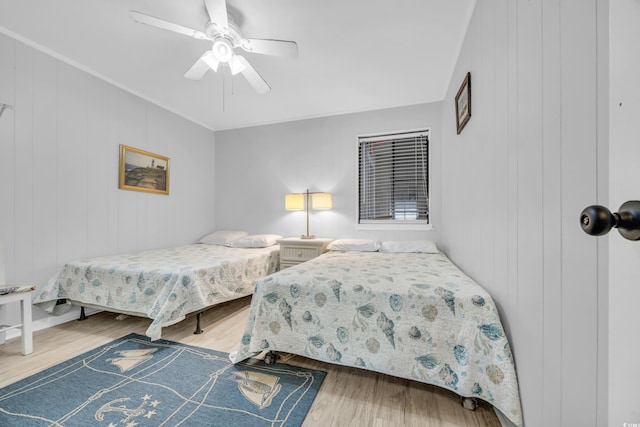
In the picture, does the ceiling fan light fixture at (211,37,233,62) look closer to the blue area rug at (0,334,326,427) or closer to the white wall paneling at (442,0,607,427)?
the white wall paneling at (442,0,607,427)

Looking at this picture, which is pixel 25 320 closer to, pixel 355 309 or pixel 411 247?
pixel 355 309

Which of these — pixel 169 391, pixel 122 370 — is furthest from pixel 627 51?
pixel 122 370

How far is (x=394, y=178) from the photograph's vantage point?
336 centimetres

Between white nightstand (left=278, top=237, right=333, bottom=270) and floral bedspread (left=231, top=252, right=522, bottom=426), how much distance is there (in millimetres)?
1268

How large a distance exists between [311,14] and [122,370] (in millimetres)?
2796

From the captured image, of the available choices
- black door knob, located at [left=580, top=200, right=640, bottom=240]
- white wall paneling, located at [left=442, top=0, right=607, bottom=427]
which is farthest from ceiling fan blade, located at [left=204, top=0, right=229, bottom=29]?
black door knob, located at [left=580, top=200, right=640, bottom=240]

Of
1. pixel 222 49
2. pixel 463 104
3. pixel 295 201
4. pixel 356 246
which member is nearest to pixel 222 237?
pixel 295 201

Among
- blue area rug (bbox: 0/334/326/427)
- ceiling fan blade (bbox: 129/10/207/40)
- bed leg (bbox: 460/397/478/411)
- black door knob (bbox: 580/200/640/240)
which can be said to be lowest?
blue area rug (bbox: 0/334/326/427)

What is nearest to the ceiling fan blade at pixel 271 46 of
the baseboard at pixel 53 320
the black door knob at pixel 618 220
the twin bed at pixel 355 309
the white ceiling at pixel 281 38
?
the white ceiling at pixel 281 38

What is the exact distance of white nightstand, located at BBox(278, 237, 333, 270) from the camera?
10.0ft

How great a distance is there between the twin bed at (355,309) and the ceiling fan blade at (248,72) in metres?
1.67

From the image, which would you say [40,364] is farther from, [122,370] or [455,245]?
[455,245]

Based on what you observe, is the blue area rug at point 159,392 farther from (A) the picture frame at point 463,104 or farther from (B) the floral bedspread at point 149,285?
(A) the picture frame at point 463,104

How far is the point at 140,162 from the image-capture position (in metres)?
3.08
